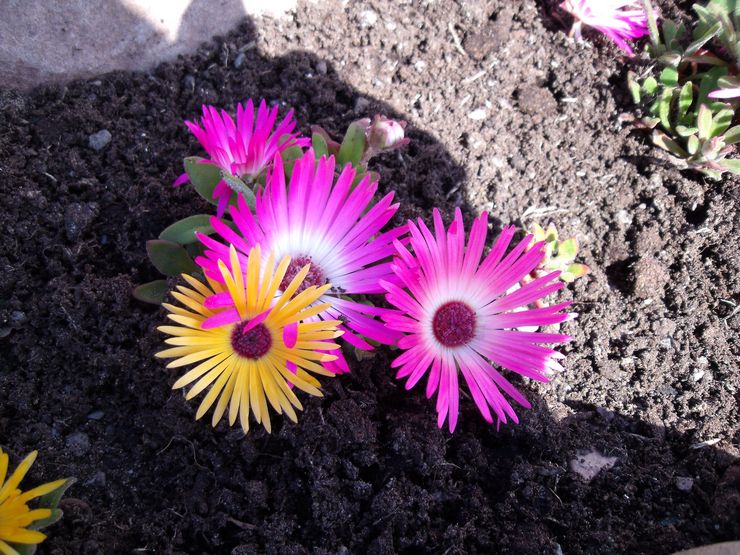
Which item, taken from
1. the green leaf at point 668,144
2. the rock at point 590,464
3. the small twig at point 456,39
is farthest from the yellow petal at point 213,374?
the green leaf at point 668,144

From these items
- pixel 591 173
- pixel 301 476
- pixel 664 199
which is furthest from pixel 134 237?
pixel 664 199

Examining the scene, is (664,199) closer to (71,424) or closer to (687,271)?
(687,271)

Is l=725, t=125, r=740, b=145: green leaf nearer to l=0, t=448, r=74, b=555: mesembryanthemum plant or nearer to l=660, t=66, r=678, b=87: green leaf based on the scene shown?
l=660, t=66, r=678, b=87: green leaf

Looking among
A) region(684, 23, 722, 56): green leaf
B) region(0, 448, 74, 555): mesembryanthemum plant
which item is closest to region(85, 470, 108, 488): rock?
region(0, 448, 74, 555): mesembryanthemum plant

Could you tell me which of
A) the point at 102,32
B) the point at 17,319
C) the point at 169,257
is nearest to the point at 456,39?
the point at 102,32

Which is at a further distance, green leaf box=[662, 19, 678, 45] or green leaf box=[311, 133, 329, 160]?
green leaf box=[662, 19, 678, 45]

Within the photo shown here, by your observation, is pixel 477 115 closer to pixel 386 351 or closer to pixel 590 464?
pixel 386 351

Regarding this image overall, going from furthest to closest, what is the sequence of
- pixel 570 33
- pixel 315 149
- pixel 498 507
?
1. pixel 570 33
2. pixel 315 149
3. pixel 498 507
